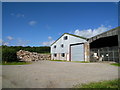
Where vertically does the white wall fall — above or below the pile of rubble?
above

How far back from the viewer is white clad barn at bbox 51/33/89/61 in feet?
83.9

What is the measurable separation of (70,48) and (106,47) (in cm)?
835

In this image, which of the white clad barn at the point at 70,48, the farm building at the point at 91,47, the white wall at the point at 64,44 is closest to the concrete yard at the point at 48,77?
the farm building at the point at 91,47

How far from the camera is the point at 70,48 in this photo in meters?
29.6

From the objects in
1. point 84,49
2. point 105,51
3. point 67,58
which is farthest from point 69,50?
point 105,51

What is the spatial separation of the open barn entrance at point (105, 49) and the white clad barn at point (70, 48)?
1950 millimetres

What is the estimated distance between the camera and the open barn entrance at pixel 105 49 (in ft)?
76.1

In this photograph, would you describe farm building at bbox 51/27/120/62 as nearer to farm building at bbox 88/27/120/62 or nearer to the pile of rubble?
farm building at bbox 88/27/120/62

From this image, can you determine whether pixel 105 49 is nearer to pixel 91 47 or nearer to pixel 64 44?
pixel 91 47

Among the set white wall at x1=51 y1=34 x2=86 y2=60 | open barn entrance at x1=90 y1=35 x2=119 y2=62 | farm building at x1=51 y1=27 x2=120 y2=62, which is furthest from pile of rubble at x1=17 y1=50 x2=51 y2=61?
open barn entrance at x1=90 y1=35 x2=119 y2=62

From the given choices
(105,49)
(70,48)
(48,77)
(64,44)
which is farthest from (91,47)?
(48,77)

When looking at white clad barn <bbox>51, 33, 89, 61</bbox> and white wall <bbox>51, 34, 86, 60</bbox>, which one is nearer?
white clad barn <bbox>51, 33, 89, 61</bbox>

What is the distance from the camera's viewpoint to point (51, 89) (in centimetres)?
529

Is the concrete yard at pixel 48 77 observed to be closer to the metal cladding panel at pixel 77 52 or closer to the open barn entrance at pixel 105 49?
the open barn entrance at pixel 105 49
